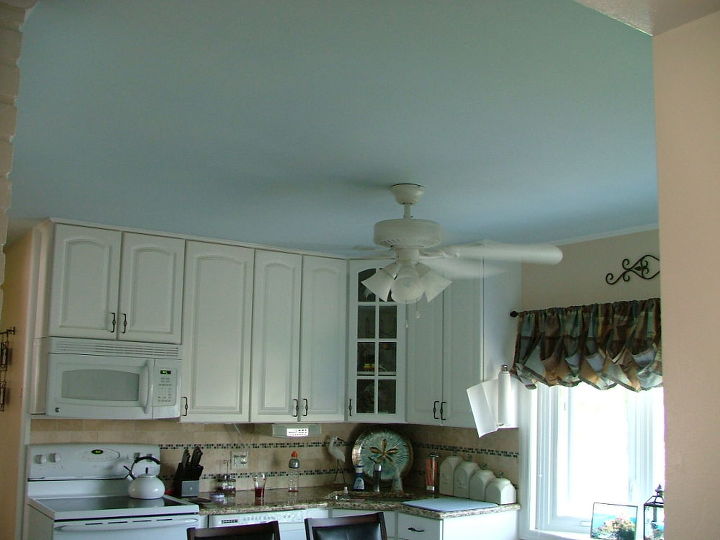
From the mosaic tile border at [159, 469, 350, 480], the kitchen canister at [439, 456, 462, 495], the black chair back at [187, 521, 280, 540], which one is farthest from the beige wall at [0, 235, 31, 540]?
the kitchen canister at [439, 456, 462, 495]

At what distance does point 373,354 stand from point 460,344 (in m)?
0.69

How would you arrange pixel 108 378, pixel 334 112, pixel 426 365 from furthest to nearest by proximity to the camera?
pixel 426 365 < pixel 108 378 < pixel 334 112

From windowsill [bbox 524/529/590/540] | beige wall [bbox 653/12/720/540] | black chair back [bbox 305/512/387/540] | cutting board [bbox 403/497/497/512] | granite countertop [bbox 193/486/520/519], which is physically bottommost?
windowsill [bbox 524/529/590/540]

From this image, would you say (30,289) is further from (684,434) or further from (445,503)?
(684,434)

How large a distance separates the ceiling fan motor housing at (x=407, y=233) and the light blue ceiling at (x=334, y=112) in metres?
0.19

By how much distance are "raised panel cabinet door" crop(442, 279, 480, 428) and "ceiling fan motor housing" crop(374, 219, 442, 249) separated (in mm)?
1598

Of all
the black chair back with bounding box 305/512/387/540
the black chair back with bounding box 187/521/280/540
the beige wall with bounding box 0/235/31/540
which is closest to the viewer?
the black chair back with bounding box 187/521/280/540

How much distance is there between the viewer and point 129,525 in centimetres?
414

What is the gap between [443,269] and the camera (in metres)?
3.60

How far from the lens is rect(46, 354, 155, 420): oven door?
4.36 metres

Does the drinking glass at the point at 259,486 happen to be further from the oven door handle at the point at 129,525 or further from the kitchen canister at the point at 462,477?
the kitchen canister at the point at 462,477

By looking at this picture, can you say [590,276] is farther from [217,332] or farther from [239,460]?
[239,460]

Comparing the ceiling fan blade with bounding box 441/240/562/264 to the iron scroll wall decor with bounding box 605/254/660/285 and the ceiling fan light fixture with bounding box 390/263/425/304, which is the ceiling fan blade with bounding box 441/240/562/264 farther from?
the iron scroll wall decor with bounding box 605/254/660/285

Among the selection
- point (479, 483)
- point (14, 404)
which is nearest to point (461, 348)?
point (479, 483)
